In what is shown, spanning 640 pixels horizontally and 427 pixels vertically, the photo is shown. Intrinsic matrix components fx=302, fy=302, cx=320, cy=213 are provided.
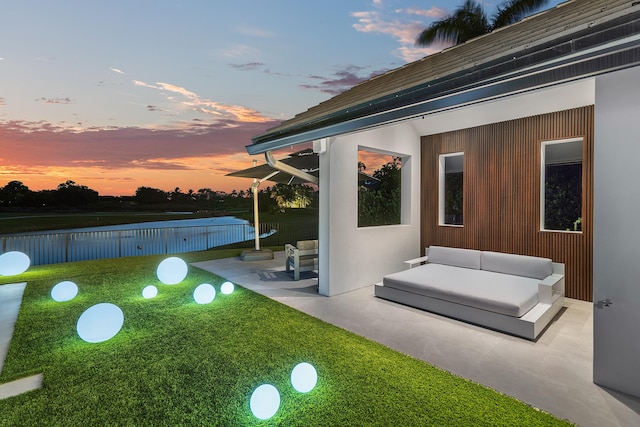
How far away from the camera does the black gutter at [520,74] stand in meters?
2.13

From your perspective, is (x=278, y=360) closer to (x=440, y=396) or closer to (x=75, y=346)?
(x=440, y=396)

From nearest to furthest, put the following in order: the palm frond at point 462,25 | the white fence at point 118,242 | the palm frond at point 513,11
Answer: the white fence at point 118,242 < the palm frond at point 513,11 < the palm frond at point 462,25

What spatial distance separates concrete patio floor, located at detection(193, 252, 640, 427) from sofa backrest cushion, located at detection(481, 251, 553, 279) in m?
0.73

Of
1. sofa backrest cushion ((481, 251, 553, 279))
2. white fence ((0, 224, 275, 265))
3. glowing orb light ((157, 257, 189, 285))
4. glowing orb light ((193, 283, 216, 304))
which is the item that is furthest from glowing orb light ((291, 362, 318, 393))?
white fence ((0, 224, 275, 265))

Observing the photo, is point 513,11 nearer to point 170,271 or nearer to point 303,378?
point 170,271

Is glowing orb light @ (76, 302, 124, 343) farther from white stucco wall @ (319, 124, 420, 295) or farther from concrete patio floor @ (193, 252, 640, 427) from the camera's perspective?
white stucco wall @ (319, 124, 420, 295)

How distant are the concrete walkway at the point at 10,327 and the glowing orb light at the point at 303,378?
2468 mm

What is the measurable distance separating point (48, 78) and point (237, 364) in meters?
11.3

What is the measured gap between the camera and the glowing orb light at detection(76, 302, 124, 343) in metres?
3.72

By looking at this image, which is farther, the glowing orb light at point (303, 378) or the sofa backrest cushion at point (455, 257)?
the sofa backrest cushion at point (455, 257)

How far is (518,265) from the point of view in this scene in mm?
5574

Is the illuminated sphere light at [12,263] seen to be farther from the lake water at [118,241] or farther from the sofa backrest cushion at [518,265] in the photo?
the sofa backrest cushion at [518,265]

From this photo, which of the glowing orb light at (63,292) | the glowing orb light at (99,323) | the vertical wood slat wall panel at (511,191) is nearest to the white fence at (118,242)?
the glowing orb light at (63,292)

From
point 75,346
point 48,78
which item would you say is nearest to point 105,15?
point 48,78
